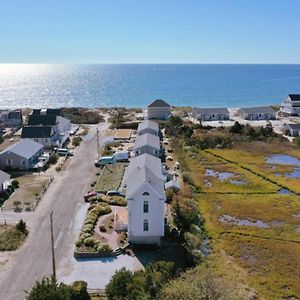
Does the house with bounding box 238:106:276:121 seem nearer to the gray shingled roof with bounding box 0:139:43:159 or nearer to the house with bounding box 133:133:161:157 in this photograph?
the house with bounding box 133:133:161:157

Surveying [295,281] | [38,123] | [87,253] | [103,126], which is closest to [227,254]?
[295,281]

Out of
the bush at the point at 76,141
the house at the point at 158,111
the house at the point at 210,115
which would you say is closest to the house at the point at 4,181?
the bush at the point at 76,141

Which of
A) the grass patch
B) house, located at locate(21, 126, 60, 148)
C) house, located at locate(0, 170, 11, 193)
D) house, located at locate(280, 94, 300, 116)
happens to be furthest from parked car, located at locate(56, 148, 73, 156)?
house, located at locate(280, 94, 300, 116)

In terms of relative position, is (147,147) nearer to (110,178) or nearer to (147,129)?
(110,178)

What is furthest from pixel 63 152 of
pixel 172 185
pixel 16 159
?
pixel 172 185

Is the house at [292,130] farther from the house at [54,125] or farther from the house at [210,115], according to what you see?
the house at [54,125]

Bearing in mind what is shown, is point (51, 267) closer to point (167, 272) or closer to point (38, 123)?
point (167, 272)
